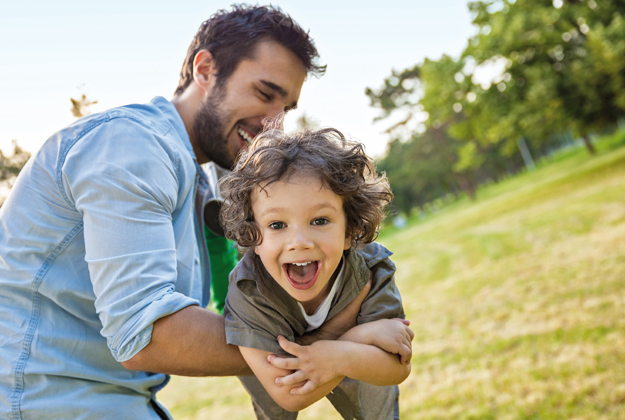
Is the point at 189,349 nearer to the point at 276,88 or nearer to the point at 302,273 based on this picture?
the point at 302,273

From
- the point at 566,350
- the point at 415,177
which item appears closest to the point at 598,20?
the point at 566,350

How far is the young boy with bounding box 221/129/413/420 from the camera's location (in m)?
1.50

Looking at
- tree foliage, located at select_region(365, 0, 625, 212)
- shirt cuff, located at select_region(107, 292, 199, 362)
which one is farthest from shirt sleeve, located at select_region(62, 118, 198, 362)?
tree foliage, located at select_region(365, 0, 625, 212)

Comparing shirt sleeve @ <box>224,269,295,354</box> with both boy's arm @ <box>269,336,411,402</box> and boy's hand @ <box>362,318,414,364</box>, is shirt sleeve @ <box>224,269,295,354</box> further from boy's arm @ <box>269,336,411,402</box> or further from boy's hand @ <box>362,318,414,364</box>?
boy's hand @ <box>362,318,414,364</box>

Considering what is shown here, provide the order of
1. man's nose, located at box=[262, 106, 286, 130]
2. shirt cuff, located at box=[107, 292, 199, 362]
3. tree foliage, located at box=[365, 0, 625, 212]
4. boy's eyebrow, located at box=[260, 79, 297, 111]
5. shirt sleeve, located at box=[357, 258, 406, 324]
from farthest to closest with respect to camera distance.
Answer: tree foliage, located at box=[365, 0, 625, 212] → boy's eyebrow, located at box=[260, 79, 297, 111] → man's nose, located at box=[262, 106, 286, 130] → shirt sleeve, located at box=[357, 258, 406, 324] → shirt cuff, located at box=[107, 292, 199, 362]

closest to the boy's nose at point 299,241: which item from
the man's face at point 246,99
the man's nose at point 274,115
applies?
the man's nose at point 274,115

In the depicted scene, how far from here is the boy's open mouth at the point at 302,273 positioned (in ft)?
5.12

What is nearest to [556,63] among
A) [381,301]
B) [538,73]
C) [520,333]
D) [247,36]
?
[538,73]

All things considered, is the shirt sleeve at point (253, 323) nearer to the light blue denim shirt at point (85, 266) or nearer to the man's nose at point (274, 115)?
the light blue denim shirt at point (85, 266)

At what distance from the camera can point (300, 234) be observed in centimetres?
153

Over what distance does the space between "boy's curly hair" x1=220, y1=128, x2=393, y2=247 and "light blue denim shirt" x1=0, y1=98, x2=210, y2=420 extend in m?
0.24

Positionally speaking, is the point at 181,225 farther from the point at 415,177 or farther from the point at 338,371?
the point at 415,177

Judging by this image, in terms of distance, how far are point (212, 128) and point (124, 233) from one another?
112 cm

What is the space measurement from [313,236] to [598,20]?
762 inches
